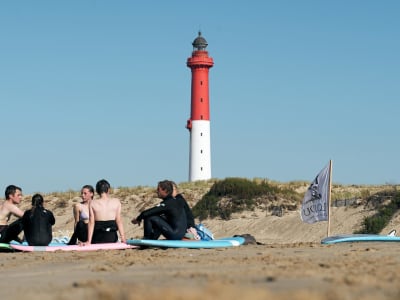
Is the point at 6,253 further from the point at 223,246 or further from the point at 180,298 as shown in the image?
the point at 180,298

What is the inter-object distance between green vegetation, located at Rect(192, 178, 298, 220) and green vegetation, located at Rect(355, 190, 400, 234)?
8472mm

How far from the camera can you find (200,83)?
55.4 meters

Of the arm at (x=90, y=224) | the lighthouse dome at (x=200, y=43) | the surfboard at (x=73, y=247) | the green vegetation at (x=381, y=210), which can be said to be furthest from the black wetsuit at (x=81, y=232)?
the lighthouse dome at (x=200, y=43)

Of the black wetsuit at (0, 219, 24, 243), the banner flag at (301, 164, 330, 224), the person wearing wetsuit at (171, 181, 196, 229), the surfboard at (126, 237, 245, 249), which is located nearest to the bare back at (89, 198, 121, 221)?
the surfboard at (126, 237, 245, 249)

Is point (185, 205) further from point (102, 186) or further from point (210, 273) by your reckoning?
point (210, 273)

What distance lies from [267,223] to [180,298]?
2812 centimetres

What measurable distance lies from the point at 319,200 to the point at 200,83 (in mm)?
37153

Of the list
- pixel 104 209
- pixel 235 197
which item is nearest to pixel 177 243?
pixel 104 209

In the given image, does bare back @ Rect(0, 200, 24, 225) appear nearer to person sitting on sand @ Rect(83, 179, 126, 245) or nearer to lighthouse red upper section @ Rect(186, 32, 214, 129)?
person sitting on sand @ Rect(83, 179, 126, 245)

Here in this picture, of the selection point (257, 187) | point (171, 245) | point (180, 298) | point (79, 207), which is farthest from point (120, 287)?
point (257, 187)

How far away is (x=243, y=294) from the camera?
616 centimetres

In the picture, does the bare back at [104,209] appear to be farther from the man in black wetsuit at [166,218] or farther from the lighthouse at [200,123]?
the lighthouse at [200,123]

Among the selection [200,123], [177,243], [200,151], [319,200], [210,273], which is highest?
[200,123]

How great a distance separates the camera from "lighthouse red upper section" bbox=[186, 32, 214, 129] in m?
54.6
